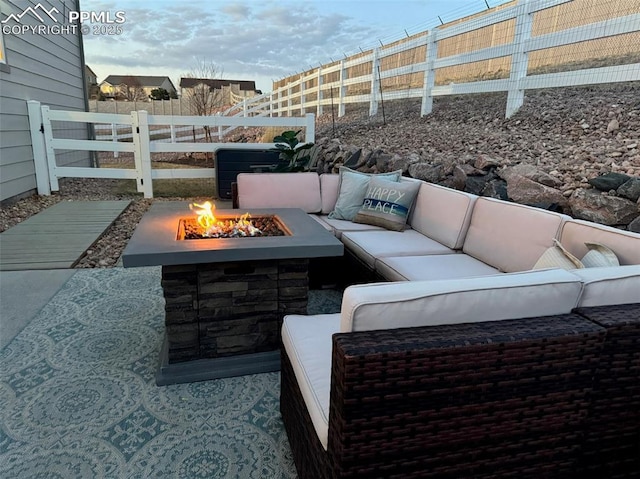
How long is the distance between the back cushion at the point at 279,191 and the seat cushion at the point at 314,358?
219 centimetres

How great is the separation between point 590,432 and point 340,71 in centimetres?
778

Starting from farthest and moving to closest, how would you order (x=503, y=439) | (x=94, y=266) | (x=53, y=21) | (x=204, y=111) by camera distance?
(x=204, y=111)
(x=53, y=21)
(x=94, y=266)
(x=503, y=439)

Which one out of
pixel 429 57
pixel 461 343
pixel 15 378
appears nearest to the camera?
pixel 461 343

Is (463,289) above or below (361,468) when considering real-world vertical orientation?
above

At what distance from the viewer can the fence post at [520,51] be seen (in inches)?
161

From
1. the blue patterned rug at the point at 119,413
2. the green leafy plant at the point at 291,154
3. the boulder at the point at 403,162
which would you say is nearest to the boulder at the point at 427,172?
the boulder at the point at 403,162

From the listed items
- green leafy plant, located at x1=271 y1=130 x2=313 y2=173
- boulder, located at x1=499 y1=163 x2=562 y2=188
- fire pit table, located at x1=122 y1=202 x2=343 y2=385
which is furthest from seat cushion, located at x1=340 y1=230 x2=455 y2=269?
green leafy plant, located at x1=271 y1=130 x2=313 y2=173

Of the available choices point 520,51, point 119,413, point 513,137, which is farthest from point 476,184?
point 119,413

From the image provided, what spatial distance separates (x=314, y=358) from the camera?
4.72ft

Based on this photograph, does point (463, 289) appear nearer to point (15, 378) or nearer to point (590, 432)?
point (590, 432)

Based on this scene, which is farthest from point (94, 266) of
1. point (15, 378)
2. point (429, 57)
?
point (429, 57)

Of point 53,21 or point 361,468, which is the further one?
point 53,21

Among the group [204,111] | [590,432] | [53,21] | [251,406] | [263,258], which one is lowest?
[251,406]

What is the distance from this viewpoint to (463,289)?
1.10m
